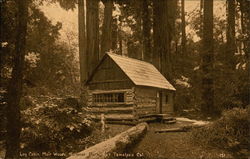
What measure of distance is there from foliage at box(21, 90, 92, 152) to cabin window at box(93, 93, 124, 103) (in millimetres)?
4727

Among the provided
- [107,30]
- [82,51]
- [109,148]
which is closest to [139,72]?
[107,30]

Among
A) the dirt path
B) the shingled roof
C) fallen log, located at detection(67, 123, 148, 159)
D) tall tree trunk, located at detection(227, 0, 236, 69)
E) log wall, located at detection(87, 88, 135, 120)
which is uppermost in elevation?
tall tree trunk, located at detection(227, 0, 236, 69)

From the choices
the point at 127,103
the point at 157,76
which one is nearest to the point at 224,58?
the point at 157,76

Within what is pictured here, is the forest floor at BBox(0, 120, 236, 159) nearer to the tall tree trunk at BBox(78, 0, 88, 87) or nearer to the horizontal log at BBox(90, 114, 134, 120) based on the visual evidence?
the horizontal log at BBox(90, 114, 134, 120)

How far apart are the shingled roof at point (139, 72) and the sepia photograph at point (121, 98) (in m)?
0.08

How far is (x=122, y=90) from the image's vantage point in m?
16.6

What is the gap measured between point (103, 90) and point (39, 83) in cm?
1229

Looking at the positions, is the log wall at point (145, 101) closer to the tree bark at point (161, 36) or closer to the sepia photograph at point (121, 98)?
the sepia photograph at point (121, 98)

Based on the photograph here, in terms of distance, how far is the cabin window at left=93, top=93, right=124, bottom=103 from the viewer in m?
17.2

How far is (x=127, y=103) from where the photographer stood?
53.9ft

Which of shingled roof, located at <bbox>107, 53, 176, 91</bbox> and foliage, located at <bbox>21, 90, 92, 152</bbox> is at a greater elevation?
shingled roof, located at <bbox>107, 53, 176, 91</bbox>

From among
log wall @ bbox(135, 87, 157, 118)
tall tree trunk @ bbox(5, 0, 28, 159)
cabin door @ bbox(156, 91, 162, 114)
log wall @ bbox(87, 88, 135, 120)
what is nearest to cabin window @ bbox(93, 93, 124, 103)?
log wall @ bbox(87, 88, 135, 120)

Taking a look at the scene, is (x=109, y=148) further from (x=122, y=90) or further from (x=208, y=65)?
(x=208, y=65)

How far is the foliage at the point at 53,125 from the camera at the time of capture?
11.4 m
